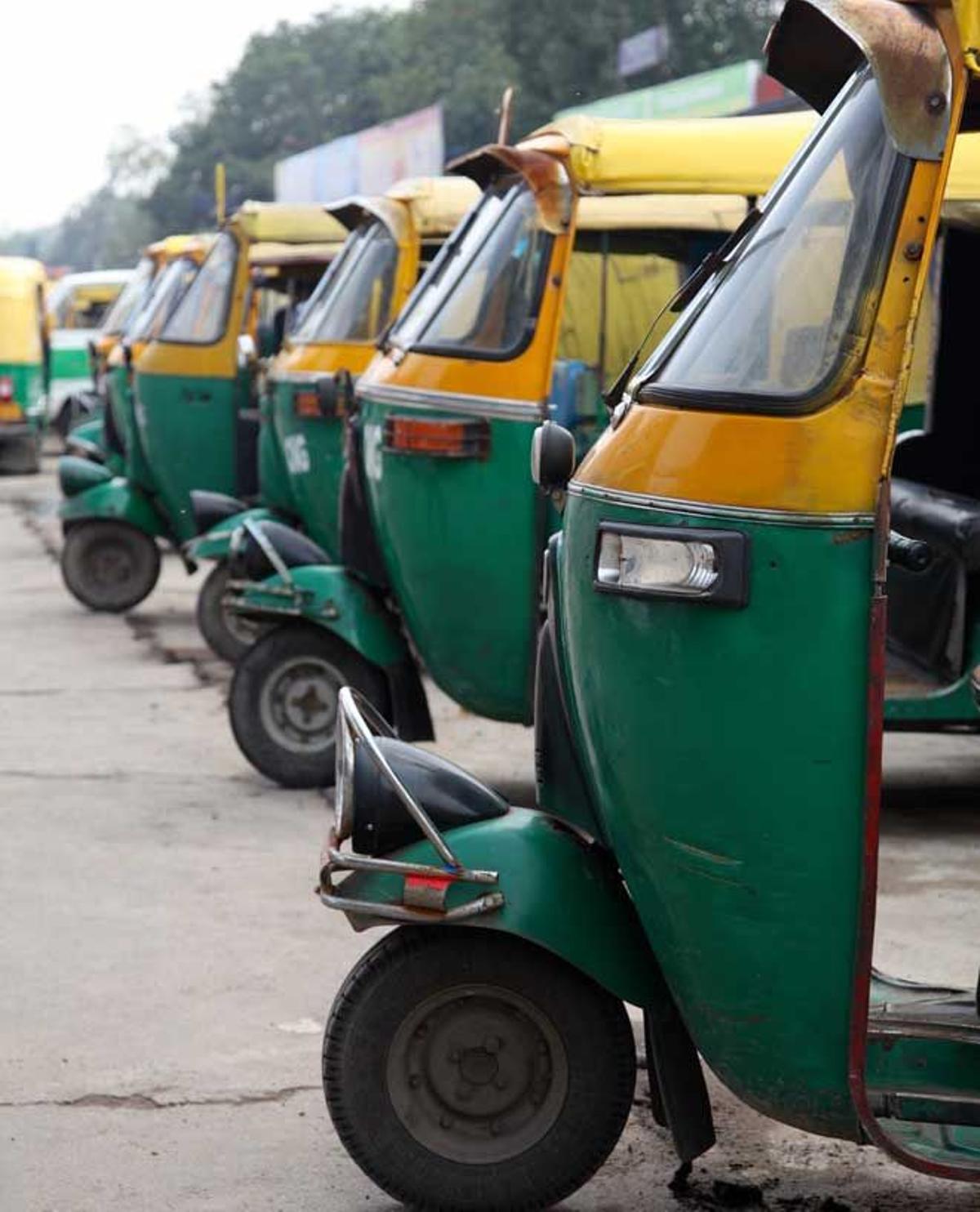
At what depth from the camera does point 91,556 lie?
1285 cm

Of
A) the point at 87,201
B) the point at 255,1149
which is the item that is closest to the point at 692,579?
the point at 255,1149

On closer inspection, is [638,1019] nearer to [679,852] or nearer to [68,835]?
[679,852]

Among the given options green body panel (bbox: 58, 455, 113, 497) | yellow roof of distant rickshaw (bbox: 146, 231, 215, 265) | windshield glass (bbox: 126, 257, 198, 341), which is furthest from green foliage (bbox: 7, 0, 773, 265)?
green body panel (bbox: 58, 455, 113, 497)

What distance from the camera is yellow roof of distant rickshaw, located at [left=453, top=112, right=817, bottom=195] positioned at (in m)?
6.99

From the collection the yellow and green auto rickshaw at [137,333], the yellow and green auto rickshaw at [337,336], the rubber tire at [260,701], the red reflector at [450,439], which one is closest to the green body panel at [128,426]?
the yellow and green auto rickshaw at [137,333]

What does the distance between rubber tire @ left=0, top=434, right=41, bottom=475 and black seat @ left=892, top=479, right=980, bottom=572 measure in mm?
18408

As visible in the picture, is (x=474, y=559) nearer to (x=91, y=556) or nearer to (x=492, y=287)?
(x=492, y=287)

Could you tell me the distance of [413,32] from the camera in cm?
6962

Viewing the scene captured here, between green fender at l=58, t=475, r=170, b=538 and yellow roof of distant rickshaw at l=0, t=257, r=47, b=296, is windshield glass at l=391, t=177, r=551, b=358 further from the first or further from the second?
yellow roof of distant rickshaw at l=0, t=257, r=47, b=296

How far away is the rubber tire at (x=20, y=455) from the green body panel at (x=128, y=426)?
10.5 m

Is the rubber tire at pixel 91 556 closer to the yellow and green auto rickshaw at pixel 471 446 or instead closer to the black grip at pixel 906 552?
the yellow and green auto rickshaw at pixel 471 446

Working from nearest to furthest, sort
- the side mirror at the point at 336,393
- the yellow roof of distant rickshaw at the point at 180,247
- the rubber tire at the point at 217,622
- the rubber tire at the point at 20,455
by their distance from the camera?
the side mirror at the point at 336,393 < the rubber tire at the point at 217,622 < the yellow roof of distant rickshaw at the point at 180,247 < the rubber tire at the point at 20,455

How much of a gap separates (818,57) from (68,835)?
3856mm

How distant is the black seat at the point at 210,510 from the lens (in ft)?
33.3
